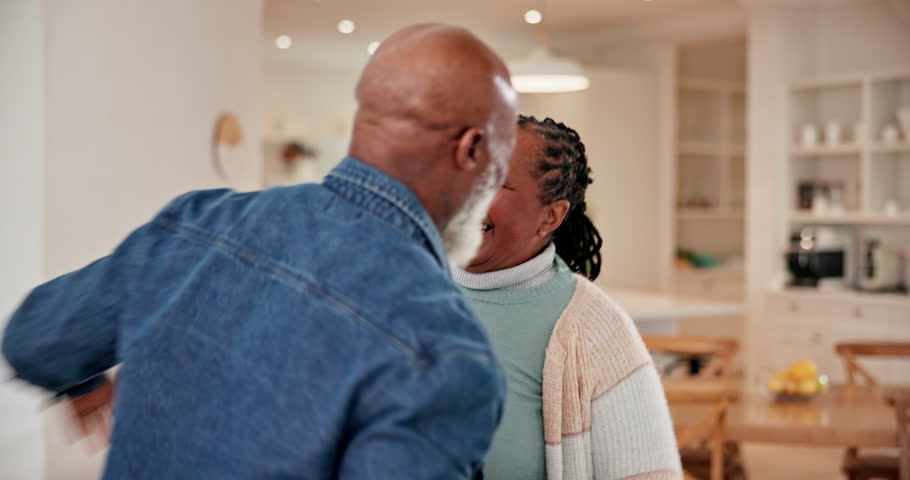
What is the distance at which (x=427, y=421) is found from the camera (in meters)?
0.79

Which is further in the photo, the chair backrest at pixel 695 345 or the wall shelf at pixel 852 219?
the wall shelf at pixel 852 219

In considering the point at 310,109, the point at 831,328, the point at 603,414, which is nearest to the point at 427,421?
the point at 603,414

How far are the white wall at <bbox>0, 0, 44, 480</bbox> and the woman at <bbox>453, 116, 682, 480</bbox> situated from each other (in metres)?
2.37

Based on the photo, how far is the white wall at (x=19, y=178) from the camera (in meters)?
3.29

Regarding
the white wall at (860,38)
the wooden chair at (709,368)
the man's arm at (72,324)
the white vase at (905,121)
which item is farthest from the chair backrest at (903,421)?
the white wall at (860,38)

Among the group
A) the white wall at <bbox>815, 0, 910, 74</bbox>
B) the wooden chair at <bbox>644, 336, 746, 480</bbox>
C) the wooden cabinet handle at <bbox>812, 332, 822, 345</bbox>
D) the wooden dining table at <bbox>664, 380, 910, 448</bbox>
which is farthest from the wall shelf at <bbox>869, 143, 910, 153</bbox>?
the wooden chair at <bbox>644, 336, 746, 480</bbox>

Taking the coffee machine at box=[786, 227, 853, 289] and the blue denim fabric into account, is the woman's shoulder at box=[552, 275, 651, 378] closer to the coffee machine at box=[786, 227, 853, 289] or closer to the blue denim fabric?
the blue denim fabric

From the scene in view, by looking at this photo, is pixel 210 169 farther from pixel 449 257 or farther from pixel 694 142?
pixel 694 142

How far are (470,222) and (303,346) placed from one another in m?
0.24

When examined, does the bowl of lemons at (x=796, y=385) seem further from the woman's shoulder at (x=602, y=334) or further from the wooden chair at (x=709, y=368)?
the woman's shoulder at (x=602, y=334)

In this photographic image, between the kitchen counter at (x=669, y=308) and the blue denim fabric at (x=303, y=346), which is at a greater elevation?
the blue denim fabric at (x=303, y=346)

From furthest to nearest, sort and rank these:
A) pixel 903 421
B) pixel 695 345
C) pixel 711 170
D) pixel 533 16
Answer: pixel 711 170 → pixel 533 16 → pixel 695 345 → pixel 903 421

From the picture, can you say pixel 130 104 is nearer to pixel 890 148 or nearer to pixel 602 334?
pixel 602 334

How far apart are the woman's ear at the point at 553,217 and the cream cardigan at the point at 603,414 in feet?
0.66
